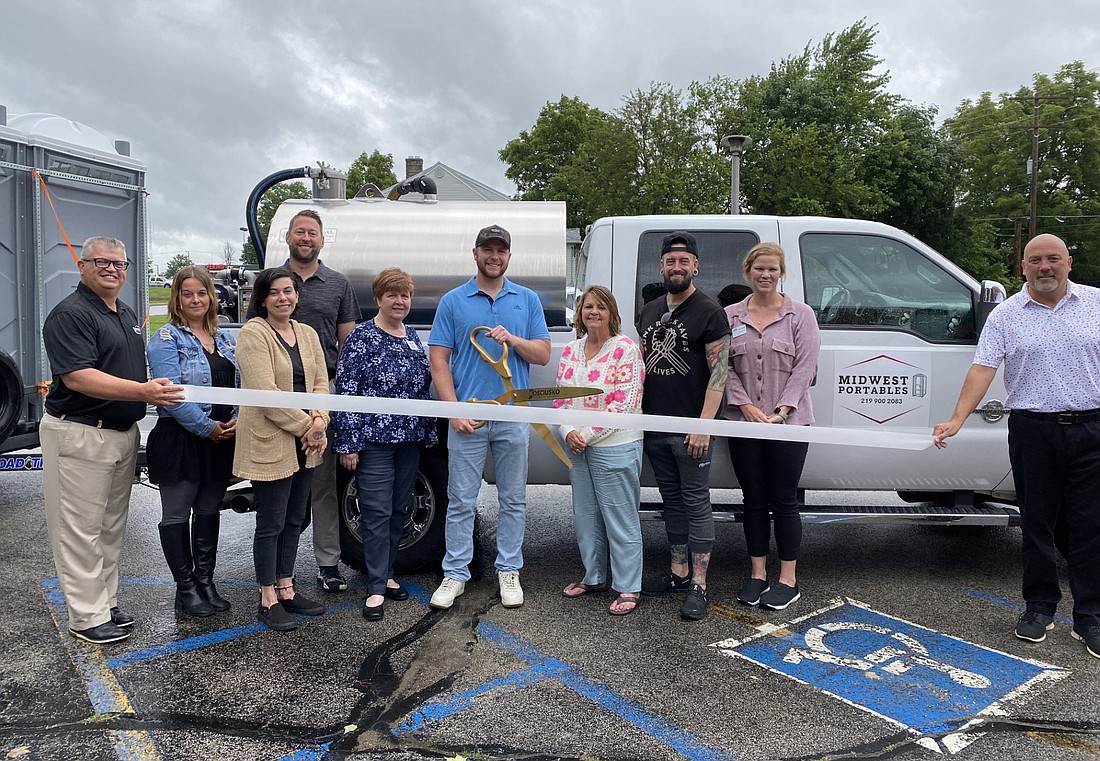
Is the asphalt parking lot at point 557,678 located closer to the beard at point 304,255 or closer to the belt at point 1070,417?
the belt at point 1070,417

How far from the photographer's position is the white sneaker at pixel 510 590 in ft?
14.6

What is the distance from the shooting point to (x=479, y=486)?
450 centimetres

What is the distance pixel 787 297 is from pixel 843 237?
2.48 ft

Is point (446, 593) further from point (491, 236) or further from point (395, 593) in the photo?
point (491, 236)

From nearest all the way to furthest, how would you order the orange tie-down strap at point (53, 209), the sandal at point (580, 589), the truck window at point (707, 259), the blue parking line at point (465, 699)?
1. the blue parking line at point (465, 699)
2. the sandal at point (580, 589)
3. the truck window at point (707, 259)
4. the orange tie-down strap at point (53, 209)

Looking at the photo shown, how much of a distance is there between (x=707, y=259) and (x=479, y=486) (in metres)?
1.88

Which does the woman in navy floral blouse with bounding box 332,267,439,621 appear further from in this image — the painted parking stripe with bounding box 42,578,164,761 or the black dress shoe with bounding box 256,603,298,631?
the painted parking stripe with bounding box 42,578,164,761

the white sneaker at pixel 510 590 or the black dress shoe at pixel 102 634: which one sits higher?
the white sneaker at pixel 510 590

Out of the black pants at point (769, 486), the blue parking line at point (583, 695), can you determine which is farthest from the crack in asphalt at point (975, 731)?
the black pants at point (769, 486)

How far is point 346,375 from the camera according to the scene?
432 cm

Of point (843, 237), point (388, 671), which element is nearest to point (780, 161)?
point (843, 237)

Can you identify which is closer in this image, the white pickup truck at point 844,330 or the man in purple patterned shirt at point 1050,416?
the man in purple patterned shirt at point 1050,416

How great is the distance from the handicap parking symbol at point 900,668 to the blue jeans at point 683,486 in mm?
580

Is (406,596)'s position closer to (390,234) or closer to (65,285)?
(390,234)
